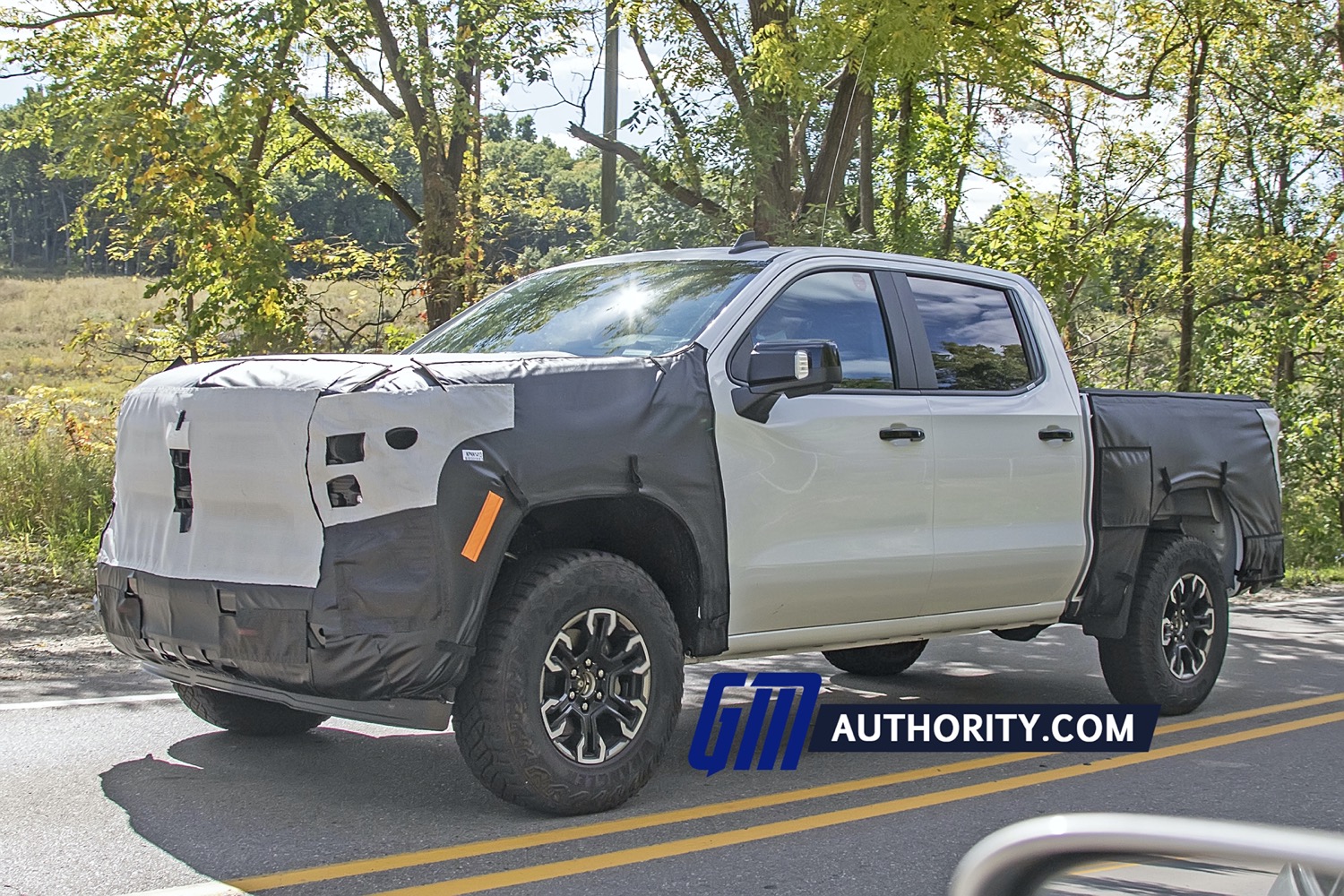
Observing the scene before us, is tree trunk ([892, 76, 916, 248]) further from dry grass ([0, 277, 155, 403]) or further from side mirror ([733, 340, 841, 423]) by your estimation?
side mirror ([733, 340, 841, 423])

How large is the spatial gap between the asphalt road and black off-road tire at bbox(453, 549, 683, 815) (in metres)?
0.17

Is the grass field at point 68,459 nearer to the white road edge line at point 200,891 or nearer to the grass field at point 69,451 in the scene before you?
the grass field at point 69,451

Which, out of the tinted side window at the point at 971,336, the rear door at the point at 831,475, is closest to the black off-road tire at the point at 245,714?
the rear door at the point at 831,475

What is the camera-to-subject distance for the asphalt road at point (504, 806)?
430 cm

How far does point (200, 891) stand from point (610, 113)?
1410 centimetres

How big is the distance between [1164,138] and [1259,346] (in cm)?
516

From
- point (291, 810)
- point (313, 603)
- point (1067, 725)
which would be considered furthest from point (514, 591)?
point (1067, 725)

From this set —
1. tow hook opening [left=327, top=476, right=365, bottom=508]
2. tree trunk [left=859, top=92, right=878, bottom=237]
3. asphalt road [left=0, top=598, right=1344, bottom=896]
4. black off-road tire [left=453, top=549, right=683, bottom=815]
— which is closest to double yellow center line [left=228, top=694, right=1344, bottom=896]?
asphalt road [left=0, top=598, right=1344, bottom=896]

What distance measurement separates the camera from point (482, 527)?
467 centimetres

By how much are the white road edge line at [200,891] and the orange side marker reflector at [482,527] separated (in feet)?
3.96

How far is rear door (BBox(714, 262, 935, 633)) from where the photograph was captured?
18.2 feet

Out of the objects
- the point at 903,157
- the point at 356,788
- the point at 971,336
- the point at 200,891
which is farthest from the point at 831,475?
the point at 903,157

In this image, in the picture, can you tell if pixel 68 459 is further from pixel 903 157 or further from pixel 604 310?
pixel 903 157

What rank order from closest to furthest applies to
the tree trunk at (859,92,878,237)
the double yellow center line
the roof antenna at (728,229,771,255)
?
1. the double yellow center line
2. the roof antenna at (728,229,771,255)
3. the tree trunk at (859,92,878,237)
